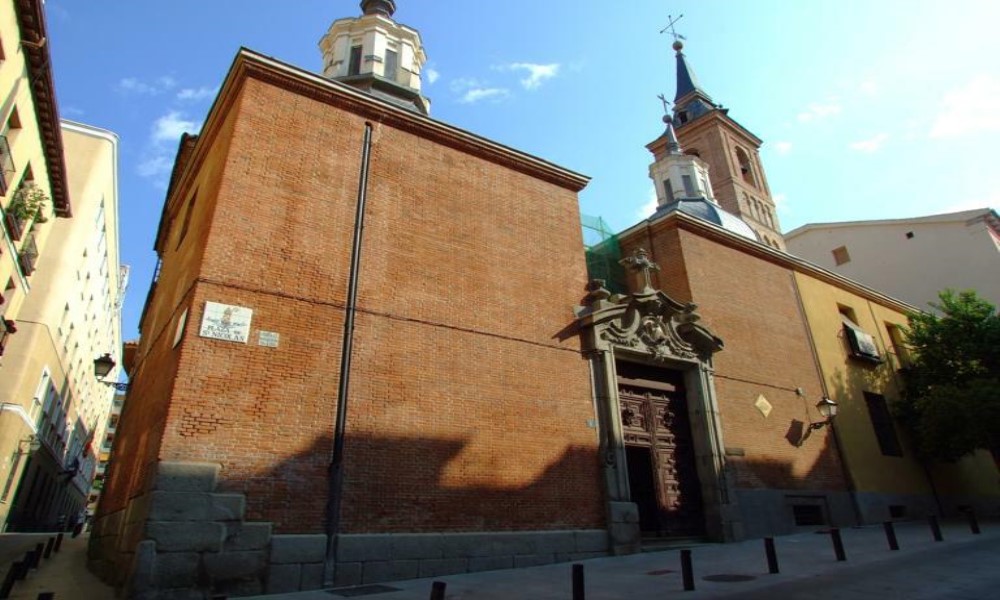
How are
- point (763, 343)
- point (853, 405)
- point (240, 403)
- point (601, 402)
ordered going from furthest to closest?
point (853, 405) < point (763, 343) < point (601, 402) < point (240, 403)

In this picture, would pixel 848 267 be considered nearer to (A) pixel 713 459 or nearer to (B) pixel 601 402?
(A) pixel 713 459

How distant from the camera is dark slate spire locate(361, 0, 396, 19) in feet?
56.2

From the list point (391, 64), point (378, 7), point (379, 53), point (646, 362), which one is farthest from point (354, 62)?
point (646, 362)

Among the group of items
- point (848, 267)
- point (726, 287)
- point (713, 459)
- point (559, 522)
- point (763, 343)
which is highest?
point (848, 267)

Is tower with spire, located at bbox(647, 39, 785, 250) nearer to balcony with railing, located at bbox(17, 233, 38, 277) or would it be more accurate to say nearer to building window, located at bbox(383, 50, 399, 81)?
building window, located at bbox(383, 50, 399, 81)

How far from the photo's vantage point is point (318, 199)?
9977 mm

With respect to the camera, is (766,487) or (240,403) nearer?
(240,403)

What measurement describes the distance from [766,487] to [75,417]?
36902 millimetres

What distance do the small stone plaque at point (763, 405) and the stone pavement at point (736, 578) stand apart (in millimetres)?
3849

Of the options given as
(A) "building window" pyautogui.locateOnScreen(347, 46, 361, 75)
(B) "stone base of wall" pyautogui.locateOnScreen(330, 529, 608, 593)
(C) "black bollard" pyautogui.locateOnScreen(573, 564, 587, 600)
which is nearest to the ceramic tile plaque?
(B) "stone base of wall" pyautogui.locateOnScreen(330, 529, 608, 593)

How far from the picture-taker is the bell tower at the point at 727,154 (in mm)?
40031

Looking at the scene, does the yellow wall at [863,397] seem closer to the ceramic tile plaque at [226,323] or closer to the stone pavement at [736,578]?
the stone pavement at [736,578]

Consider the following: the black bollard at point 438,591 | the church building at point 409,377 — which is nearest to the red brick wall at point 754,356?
the church building at point 409,377

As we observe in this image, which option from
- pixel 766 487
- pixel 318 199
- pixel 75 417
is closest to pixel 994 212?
pixel 766 487
